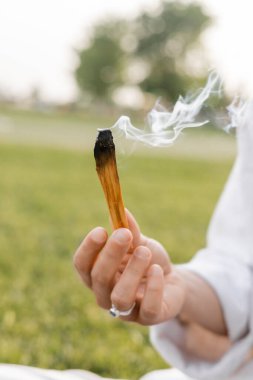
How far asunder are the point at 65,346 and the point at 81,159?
912 cm

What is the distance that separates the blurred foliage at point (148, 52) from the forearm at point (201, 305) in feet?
122

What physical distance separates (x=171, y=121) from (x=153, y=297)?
0.98 ft

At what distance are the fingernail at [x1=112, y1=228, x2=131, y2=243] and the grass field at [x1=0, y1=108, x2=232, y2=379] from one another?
0.14 meters

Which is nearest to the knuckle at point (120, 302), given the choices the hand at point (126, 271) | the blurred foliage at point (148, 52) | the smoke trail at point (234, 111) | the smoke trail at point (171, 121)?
the hand at point (126, 271)

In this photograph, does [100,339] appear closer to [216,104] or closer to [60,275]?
[60,275]

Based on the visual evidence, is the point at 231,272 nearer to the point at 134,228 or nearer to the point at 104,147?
the point at 134,228

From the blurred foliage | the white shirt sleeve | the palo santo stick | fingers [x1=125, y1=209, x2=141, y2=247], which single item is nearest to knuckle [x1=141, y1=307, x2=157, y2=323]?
fingers [x1=125, y1=209, x2=141, y2=247]

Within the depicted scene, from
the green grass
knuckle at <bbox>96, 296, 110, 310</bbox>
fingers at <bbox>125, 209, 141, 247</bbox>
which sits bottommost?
the green grass

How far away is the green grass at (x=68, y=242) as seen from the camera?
2562 millimetres

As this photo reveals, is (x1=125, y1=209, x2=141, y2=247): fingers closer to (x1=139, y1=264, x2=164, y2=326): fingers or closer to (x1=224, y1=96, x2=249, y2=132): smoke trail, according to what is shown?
(x1=139, y1=264, x2=164, y2=326): fingers

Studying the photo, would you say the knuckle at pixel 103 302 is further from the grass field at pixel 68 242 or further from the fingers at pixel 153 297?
the grass field at pixel 68 242

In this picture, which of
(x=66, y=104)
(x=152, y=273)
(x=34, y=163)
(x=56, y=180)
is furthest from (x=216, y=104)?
(x=66, y=104)

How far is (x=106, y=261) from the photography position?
1.09 metres

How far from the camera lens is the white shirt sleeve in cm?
148
